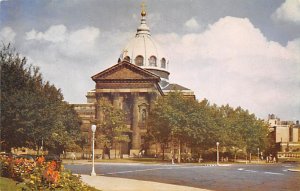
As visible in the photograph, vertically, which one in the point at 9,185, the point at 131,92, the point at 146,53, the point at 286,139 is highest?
the point at 146,53

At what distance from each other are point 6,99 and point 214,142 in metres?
33.9

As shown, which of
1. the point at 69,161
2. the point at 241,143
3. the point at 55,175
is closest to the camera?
the point at 55,175

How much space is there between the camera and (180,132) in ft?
182

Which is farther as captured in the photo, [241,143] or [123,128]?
[241,143]

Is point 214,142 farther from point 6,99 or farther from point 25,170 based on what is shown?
point 25,170

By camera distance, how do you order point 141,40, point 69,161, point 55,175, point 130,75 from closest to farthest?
point 55,175, point 69,161, point 130,75, point 141,40

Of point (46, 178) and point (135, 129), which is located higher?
→ point (135, 129)

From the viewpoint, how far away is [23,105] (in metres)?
29.1

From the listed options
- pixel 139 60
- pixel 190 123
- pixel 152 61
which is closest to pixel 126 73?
pixel 139 60

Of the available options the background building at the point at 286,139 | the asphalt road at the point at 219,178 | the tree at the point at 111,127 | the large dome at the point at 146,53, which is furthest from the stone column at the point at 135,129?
the asphalt road at the point at 219,178

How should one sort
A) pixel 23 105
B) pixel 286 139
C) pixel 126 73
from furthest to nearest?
1. pixel 286 139
2. pixel 126 73
3. pixel 23 105

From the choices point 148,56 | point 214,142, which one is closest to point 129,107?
point 148,56

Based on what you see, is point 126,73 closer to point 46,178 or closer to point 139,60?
point 139,60

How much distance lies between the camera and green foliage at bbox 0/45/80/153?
1101 inches
